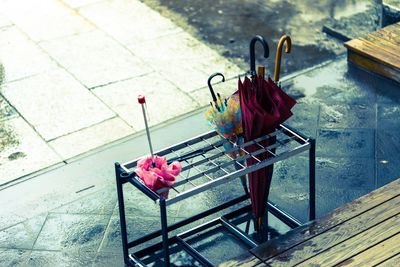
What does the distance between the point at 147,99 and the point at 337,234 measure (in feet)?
11.8

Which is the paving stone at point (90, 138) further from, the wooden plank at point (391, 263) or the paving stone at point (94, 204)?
the wooden plank at point (391, 263)

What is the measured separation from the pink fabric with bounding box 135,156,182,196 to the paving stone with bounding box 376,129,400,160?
8.55 ft

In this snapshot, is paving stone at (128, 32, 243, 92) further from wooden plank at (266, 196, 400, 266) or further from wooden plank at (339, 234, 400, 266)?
wooden plank at (339, 234, 400, 266)

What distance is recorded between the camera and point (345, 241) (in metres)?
5.06

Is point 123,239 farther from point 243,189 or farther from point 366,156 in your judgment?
point 366,156

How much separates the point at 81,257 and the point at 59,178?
1.15 m

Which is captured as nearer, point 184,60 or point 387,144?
point 387,144

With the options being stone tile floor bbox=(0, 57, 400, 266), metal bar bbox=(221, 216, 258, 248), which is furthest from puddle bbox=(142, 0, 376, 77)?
metal bar bbox=(221, 216, 258, 248)

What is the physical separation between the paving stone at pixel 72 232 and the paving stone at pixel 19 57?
2700 millimetres

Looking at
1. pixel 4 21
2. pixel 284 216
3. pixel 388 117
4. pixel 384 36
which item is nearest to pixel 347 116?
pixel 388 117

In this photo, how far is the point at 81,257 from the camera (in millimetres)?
6117

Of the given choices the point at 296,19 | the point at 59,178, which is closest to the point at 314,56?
the point at 296,19

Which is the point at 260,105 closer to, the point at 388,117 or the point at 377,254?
the point at 377,254

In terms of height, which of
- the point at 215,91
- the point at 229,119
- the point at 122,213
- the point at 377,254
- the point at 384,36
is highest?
the point at 229,119
